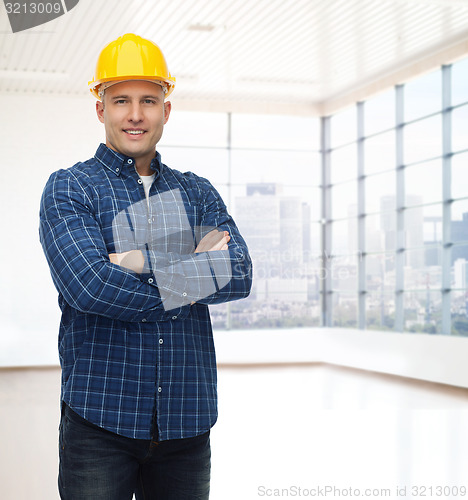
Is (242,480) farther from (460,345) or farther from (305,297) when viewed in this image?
(305,297)

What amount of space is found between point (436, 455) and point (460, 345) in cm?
493

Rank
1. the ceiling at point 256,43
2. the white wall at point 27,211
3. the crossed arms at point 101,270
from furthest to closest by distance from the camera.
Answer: the white wall at point 27,211
the ceiling at point 256,43
the crossed arms at point 101,270

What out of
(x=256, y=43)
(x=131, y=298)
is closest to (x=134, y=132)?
(x=131, y=298)

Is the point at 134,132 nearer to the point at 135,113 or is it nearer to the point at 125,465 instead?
the point at 135,113

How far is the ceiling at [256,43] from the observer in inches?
348

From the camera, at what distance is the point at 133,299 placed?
1.79 meters

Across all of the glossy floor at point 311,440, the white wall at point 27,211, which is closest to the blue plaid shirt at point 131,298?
the glossy floor at point 311,440

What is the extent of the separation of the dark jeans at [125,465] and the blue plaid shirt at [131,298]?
0.03 m

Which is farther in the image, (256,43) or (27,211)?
(27,211)

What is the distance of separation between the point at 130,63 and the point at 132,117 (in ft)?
0.50

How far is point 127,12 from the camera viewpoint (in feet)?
29.1

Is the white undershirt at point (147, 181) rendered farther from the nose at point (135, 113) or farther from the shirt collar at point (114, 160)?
the nose at point (135, 113)

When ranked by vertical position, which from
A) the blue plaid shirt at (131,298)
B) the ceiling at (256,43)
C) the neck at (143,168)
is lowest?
the blue plaid shirt at (131,298)

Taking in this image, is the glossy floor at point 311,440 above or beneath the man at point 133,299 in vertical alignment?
beneath
